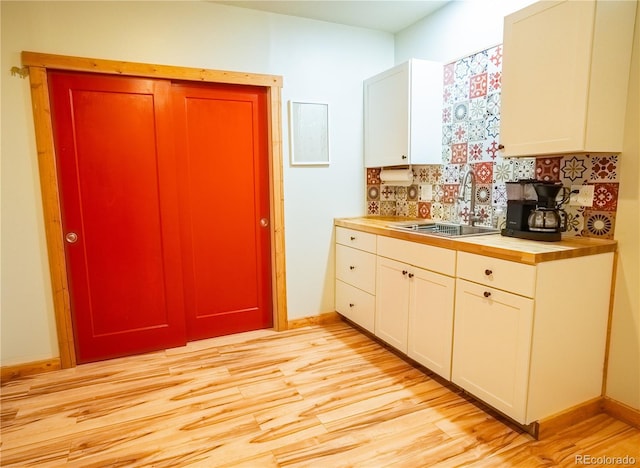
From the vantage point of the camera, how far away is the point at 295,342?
313 centimetres

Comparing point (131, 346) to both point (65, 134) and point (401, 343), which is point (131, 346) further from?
point (401, 343)

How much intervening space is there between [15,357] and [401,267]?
270 cm

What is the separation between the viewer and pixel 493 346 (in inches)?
78.2

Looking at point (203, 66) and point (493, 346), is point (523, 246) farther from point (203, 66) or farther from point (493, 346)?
point (203, 66)

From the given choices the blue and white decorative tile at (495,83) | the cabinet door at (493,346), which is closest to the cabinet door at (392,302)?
the cabinet door at (493,346)

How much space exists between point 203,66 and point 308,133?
96 centimetres

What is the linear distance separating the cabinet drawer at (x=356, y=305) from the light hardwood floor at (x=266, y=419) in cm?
31

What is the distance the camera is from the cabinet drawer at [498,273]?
5.84 feet

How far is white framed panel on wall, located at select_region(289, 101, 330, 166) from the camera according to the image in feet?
10.6

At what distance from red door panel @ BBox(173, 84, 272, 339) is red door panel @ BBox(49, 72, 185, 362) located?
4.6 inches

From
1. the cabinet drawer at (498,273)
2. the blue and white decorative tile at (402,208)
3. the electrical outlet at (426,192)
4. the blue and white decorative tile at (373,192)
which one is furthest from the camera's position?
the blue and white decorative tile at (373,192)

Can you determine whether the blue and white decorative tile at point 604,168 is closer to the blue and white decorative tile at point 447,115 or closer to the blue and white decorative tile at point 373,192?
the blue and white decorative tile at point 447,115

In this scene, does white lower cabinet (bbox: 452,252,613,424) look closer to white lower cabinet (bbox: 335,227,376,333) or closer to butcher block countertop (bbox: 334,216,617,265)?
butcher block countertop (bbox: 334,216,617,265)

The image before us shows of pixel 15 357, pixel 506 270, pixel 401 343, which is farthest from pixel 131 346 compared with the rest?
pixel 506 270
